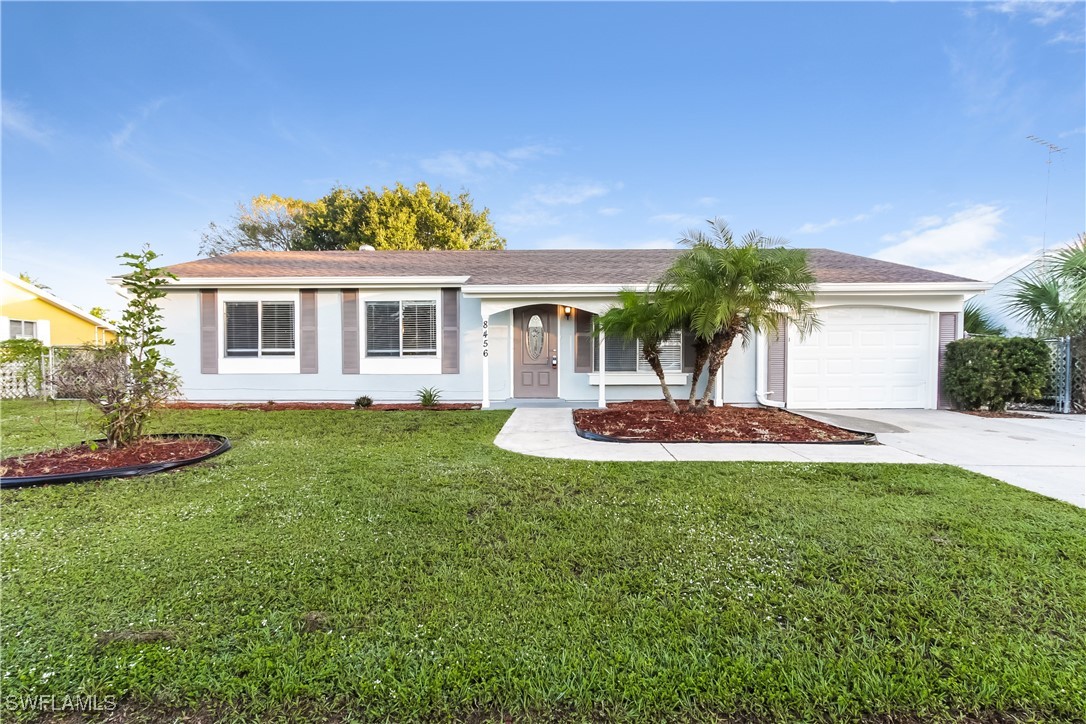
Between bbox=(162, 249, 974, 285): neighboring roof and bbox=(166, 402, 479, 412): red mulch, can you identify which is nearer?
bbox=(166, 402, 479, 412): red mulch

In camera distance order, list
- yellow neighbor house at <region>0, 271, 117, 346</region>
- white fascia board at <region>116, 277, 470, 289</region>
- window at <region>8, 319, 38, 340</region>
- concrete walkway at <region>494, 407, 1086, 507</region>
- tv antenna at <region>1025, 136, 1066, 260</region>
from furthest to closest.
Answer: window at <region>8, 319, 38, 340</region> < yellow neighbor house at <region>0, 271, 117, 346</region> < tv antenna at <region>1025, 136, 1066, 260</region> < white fascia board at <region>116, 277, 470, 289</region> < concrete walkway at <region>494, 407, 1086, 507</region>

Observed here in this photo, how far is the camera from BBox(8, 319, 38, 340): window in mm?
13961

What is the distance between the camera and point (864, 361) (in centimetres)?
943

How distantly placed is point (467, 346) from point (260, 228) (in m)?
22.9

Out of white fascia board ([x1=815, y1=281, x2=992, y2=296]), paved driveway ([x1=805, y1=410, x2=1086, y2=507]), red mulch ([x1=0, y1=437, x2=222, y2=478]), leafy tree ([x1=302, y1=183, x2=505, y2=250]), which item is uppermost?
leafy tree ([x1=302, y1=183, x2=505, y2=250])

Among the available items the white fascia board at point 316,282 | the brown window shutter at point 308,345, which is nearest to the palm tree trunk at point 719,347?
the white fascia board at point 316,282

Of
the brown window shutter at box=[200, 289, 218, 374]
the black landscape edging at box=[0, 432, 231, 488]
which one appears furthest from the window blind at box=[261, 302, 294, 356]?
the black landscape edging at box=[0, 432, 231, 488]

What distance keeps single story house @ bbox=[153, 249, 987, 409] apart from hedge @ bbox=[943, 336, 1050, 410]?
76 centimetres

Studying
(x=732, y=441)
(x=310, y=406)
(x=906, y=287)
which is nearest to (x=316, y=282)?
(x=310, y=406)

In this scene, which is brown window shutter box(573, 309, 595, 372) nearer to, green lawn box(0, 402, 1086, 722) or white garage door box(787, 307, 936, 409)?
white garage door box(787, 307, 936, 409)

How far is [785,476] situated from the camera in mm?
4387

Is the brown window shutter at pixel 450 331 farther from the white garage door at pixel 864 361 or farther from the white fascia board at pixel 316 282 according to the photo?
the white garage door at pixel 864 361

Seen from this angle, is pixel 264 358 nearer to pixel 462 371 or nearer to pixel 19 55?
pixel 462 371

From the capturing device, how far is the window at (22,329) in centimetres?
1396
